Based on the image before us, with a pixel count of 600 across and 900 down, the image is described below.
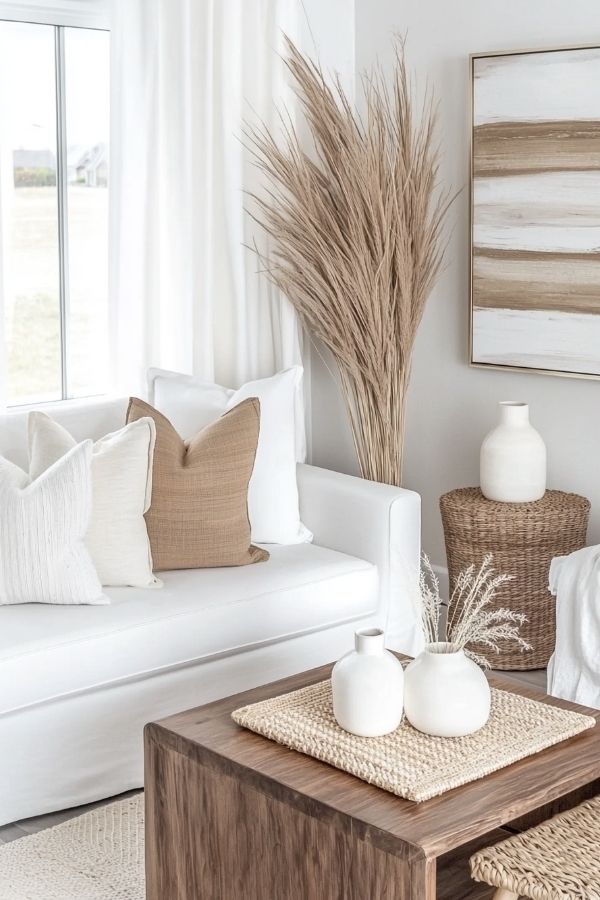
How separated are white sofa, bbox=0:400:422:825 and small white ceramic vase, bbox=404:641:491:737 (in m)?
0.73

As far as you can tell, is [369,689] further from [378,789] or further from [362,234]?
[362,234]

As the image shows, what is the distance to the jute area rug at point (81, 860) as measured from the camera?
7.87 ft

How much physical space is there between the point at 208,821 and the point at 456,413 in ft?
7.25

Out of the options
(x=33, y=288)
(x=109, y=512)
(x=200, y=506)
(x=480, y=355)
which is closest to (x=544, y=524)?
(x=480, y=355)

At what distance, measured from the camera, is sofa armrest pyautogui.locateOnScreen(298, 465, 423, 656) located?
329 cm

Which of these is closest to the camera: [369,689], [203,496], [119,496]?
[369,689]

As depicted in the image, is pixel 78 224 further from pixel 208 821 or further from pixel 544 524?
pixel 208 821

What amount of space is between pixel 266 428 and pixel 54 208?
3.73ft

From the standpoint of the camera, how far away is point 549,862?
184cm

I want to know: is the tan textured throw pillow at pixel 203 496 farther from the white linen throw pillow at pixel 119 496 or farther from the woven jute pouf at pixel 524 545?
the woven jute pouf at pixel 524 545

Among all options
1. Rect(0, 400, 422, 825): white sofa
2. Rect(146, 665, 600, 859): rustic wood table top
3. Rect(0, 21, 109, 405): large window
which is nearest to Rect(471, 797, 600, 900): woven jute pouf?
Rect(146, 665, 600, 859): rustic wood table top

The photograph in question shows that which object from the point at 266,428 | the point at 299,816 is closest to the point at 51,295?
the point at 266,428

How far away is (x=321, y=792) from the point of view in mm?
1931

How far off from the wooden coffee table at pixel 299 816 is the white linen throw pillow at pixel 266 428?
3.54ft
